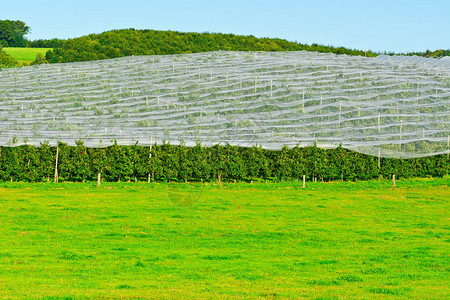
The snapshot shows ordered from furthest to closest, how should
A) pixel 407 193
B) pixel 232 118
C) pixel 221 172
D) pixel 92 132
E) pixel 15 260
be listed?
1. pixel 232 118
2. pixel 92 132
3. pixel 221 172
4. pixel 407 193
5. pixel 15 260

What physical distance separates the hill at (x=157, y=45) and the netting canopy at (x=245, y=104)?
70.3 ft

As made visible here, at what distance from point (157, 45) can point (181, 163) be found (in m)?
46.7

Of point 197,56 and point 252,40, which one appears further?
point 252,40

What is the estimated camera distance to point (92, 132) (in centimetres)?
3734

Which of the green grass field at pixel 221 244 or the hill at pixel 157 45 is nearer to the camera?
the green grass field at pixel 221 244

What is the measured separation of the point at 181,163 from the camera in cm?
3419

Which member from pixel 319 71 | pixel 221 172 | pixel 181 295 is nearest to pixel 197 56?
pixel 319 71

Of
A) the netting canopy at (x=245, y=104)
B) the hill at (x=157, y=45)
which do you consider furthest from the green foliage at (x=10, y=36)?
the netting canopy at (x=245, y=104)

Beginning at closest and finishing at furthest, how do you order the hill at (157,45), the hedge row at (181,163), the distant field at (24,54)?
the hedge row at (181,163) → the hill at (157,45) → the distant field at (24,54)

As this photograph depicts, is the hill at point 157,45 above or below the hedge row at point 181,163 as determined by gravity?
above

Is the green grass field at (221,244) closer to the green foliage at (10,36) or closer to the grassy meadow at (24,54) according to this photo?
the grassy meadow at (24,54)

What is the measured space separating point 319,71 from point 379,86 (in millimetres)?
5089

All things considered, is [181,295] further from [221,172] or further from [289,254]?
[221,172]

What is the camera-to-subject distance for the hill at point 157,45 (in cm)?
7219
